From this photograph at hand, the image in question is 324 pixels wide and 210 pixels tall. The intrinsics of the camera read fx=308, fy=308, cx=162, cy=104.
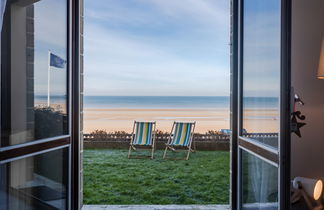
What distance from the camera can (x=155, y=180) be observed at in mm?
3988

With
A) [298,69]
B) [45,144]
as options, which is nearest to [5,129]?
[45,144]

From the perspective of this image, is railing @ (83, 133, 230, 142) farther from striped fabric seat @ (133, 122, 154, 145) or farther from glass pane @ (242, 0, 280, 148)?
glass pane @ (242, 0, 280, 148)

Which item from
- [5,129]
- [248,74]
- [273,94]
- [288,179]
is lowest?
[288,179]

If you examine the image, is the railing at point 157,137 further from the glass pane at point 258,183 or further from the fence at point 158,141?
the glass pane at point 258,183

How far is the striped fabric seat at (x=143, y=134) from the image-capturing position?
5458 millimetres

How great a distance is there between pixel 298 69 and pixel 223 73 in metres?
8.22

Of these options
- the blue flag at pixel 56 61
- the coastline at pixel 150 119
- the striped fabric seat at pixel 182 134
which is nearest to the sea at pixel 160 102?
the coastline at pixel 150 119

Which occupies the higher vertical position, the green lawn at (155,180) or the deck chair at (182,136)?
the deck chair at (182,136)

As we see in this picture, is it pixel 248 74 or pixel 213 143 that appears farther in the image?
pixel 213 143

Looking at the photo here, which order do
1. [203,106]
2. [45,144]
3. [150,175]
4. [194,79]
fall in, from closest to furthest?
[45,144]
[150,175]
[194,79]
[203,106]

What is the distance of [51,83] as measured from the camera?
2180 millimetres

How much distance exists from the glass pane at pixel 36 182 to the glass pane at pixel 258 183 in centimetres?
138

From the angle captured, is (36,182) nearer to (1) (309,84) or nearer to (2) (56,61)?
(2) (56,61)

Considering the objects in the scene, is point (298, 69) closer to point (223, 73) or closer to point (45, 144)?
point (45, 144)
